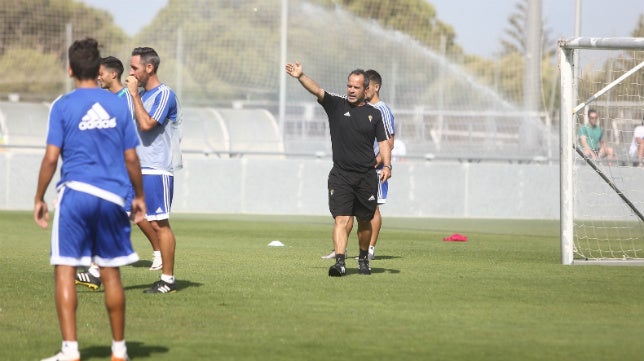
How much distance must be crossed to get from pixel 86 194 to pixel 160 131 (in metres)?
4.36

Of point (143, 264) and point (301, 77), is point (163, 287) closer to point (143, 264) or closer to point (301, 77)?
point (301, 77)

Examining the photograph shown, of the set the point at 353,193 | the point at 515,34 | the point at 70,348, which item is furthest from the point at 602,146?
the point at 70,348

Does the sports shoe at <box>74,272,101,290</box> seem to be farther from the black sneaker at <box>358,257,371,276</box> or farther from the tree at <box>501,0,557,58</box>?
the tree at <box>501,0,557,58</box>

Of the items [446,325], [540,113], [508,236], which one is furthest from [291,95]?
[446,325]

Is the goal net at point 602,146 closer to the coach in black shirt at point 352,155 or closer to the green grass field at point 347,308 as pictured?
the green grass field at point 347,308

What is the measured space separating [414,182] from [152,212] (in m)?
16.7

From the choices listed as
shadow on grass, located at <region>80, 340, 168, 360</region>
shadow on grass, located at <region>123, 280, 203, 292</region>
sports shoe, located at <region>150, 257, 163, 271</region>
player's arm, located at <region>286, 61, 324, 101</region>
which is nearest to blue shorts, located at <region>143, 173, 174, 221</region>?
shadow on grass, located at <region>123, 280, 203, 292</region>

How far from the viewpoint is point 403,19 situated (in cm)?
3506

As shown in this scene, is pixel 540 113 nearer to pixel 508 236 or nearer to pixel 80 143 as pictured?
pixel 508 236

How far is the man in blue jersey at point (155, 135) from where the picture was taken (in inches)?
458

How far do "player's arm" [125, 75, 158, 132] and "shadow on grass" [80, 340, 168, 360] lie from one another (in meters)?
3.52

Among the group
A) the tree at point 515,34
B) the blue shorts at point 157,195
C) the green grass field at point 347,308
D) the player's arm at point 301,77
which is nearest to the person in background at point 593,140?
the green grass field at point 347,308

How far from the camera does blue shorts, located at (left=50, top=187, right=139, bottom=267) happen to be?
7.57 m

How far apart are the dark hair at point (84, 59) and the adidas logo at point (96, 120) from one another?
8.9 inches
